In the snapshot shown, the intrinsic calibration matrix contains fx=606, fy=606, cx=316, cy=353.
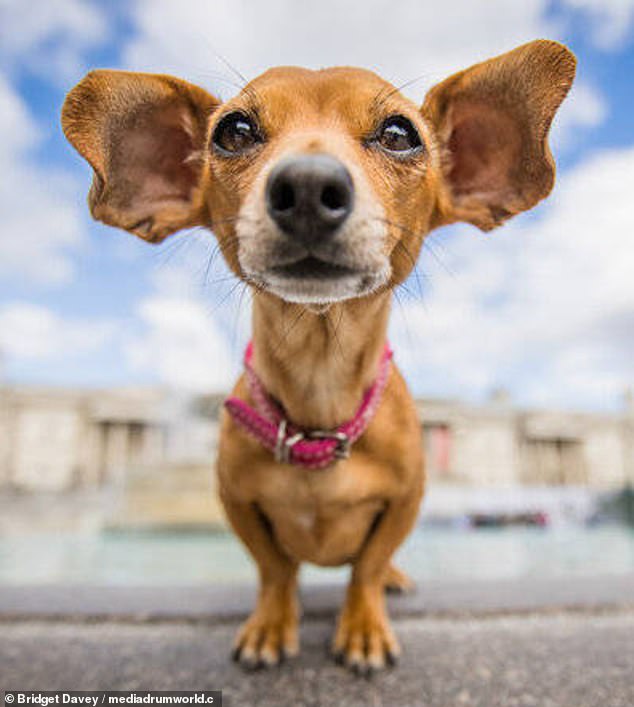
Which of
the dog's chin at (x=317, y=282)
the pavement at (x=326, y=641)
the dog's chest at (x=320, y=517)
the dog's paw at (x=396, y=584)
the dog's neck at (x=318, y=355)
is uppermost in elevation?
the dog's chin at (x=317, y=282)

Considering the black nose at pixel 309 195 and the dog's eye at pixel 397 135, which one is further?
the dog's eye at pixel 397 135

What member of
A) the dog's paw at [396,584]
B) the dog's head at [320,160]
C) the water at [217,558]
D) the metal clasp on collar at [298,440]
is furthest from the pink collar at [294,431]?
the water at [217,558]

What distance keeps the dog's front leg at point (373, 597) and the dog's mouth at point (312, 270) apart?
1031 mm

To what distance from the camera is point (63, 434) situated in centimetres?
4028

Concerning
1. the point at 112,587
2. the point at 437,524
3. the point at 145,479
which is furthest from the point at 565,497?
the point at 112,587

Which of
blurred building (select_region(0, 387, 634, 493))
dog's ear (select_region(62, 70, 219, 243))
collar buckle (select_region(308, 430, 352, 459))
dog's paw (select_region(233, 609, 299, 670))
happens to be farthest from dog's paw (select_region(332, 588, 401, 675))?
blurred building (select_region(0, 387, 634, 493))

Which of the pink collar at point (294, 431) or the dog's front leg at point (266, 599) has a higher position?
the pink collar at point (294, 431)

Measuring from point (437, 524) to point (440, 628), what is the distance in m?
22.0

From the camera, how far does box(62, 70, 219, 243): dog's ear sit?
6.66 ft

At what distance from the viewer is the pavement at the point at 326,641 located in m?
1.94

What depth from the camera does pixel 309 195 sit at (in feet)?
4.80

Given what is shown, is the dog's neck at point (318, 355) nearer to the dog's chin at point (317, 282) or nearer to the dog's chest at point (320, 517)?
the dog's chest at point (320, 517)

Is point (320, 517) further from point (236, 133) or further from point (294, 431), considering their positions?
point (236, 133)

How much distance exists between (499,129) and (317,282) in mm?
1081
